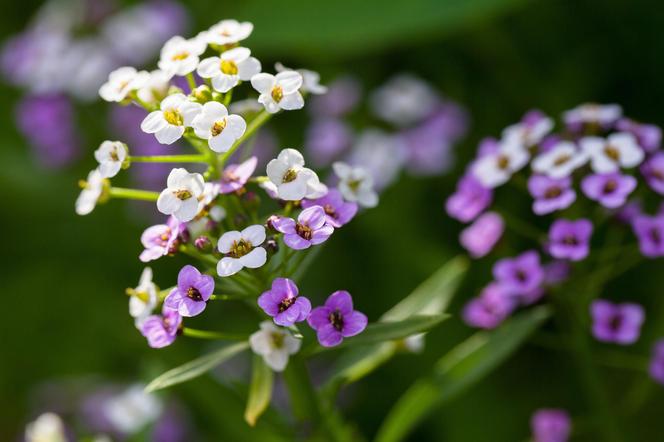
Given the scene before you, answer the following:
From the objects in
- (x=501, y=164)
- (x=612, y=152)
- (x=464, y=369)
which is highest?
(x=612, y=152)

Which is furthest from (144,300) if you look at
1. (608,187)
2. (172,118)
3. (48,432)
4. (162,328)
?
(608,187)

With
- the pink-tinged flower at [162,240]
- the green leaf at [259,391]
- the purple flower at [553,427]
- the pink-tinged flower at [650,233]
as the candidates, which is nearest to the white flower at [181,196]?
the pink-tinged flower at [162,240]

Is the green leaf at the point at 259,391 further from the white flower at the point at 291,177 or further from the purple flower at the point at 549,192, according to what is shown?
the purple flower at the point at 549,192

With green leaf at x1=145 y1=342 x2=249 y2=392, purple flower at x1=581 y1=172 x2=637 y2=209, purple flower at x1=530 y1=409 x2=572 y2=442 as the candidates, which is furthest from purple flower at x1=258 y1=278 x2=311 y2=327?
purple flower at x1=530 y1=409 x2=572 y2=442

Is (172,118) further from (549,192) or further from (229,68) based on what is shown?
(549,192)

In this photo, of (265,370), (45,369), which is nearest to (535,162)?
(265,370)

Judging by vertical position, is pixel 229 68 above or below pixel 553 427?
above

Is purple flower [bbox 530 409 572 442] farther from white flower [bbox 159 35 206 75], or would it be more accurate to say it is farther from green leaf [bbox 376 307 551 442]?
white flower [bbox 159 35 206 75]
